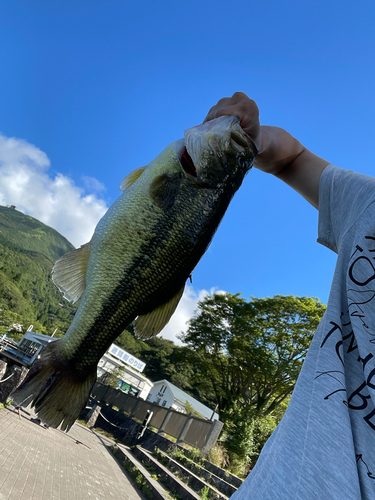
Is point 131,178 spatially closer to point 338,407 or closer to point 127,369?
point 338,407

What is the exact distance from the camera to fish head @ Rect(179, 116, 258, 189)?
1650 millimetres

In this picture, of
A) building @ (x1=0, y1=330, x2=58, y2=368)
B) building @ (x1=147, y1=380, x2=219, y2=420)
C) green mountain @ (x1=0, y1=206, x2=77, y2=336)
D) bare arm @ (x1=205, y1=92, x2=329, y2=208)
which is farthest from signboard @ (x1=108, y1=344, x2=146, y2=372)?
bare arm @ (x1=205, y1=92, x2=329, y2=208)

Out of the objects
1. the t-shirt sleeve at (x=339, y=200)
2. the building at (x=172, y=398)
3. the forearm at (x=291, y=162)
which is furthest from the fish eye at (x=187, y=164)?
the building at (x=172, y=398)

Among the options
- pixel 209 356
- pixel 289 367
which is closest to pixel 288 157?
pixel 289 367

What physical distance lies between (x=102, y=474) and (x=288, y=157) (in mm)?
10059

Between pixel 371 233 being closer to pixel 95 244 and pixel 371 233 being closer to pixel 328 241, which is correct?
pixel 328 241

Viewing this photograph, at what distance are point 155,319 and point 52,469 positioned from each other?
836cm

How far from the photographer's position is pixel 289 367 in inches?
789

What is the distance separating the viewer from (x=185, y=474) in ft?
31.1

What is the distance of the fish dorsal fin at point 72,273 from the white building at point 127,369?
41.1 m

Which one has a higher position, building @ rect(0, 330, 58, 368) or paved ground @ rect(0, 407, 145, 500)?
paved ground @ rect(0, 407, 145, 500)

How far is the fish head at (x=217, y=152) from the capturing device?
1.65 meters

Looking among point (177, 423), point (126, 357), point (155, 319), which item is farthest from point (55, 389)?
point (126, 357)

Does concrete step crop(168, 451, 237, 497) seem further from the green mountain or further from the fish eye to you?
the fish eye
